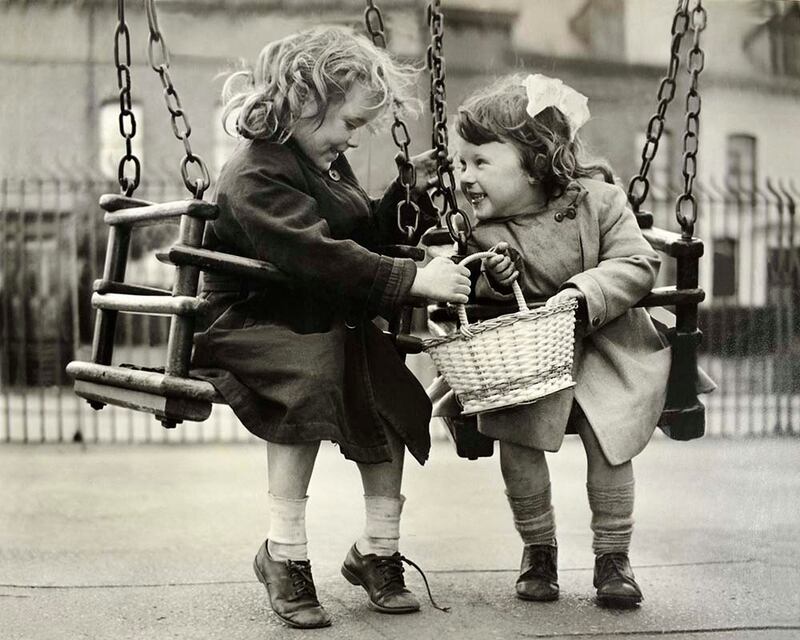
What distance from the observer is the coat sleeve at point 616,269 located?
2.95 metres

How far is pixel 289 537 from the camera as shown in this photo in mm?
2900

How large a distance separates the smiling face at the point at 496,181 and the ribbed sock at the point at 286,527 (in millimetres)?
901

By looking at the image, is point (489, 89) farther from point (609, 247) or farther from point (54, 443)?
point (54, 443)

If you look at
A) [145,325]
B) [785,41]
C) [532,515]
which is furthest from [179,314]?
[785,41]

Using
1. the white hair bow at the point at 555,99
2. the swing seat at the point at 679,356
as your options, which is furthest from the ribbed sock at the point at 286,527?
the white hair bow at the point at 555,99

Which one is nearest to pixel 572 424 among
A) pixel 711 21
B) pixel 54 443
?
pixel 54 443

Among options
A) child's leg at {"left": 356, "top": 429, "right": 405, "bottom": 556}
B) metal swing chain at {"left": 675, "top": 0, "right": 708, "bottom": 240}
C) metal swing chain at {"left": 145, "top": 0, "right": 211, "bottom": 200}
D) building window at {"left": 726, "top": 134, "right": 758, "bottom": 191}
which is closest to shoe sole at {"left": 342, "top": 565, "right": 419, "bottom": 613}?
child's leg at {"left": 356, "top": 429, "right": 405, "bottom": 556}

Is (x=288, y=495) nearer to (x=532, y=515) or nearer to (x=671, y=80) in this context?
(x=532, y=515)

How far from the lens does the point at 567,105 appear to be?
10.2 feet

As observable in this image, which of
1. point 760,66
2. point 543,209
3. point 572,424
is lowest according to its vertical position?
point 572,424

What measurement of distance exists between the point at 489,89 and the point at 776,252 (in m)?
6.33

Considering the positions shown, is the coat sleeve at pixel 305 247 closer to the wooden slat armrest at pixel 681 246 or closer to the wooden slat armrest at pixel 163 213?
the wooden slat armrest at pixel 163 213

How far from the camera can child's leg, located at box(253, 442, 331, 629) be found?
113 inches

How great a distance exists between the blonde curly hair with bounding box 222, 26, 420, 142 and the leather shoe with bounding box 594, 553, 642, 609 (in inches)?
50.3
